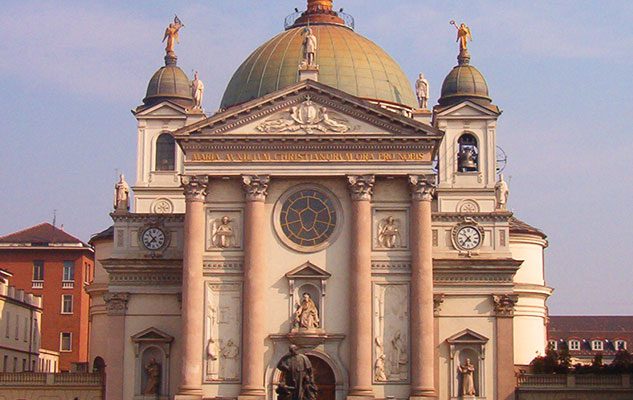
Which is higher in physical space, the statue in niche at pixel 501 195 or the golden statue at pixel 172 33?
the golden statue at pixel 172 33

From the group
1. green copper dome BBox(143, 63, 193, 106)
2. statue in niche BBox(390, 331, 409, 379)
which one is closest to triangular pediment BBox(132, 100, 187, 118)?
green copper dome BBox(143, 63, 193, 106)

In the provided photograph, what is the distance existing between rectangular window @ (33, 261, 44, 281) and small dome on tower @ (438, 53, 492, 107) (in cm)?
3899

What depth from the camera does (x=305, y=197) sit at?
62.9m

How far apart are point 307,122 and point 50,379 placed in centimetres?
1967

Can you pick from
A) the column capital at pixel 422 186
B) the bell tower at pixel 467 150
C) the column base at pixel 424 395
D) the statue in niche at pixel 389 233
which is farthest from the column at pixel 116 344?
the bell tower at pixel 467 150

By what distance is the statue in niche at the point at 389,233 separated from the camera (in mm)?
62125

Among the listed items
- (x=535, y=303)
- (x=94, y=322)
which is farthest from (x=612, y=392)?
(x=94, y=322)

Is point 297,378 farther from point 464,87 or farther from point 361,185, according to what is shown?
point 464,87

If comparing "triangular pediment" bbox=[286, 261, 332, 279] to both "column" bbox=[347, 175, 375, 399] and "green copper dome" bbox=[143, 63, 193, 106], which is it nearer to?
"column" bbox=[347, 175, 375, 399]

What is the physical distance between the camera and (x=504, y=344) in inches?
2491

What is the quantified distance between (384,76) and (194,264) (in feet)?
67.0

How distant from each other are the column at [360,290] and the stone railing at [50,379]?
15024 mm

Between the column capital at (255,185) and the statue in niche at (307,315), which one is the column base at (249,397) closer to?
the statue in niche at (307,315)

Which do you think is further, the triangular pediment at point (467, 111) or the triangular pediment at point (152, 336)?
the triangular pediment at point (467, 111)
